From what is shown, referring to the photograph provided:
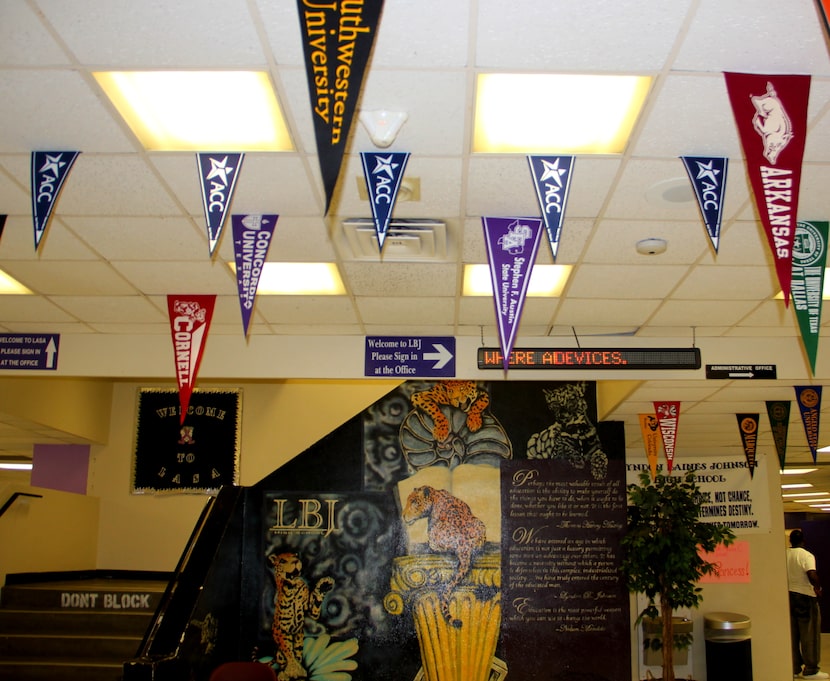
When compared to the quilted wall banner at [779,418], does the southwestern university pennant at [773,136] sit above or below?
above

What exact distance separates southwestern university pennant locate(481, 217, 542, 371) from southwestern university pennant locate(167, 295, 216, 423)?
8.29 ft

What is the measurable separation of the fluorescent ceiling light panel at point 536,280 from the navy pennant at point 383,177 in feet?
5.48

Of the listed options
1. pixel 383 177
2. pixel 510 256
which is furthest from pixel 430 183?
pixel 510 256

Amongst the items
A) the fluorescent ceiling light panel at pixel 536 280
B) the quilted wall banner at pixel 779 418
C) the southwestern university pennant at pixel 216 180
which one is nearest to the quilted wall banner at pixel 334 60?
the southwestern university pennant at pixel 216 180

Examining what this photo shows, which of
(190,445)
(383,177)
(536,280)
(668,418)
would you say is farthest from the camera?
(190,445)

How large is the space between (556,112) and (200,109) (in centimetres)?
157

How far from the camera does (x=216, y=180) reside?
385 centimetres

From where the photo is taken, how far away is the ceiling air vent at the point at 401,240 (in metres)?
4.64

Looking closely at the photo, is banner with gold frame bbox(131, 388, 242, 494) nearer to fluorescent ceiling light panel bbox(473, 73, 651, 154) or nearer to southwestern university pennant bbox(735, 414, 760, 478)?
southwestern university pennant bbox(735, 414, 760, 478)

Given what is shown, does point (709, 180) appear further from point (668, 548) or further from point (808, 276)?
point (668, 548)

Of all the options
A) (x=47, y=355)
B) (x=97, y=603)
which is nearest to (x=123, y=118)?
(x=47, y=355)

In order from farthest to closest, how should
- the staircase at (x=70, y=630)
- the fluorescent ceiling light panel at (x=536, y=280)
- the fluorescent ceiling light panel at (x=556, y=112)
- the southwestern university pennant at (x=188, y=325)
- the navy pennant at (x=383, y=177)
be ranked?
the staircase at (x=70, y=630) → the southwestern university pennant at (x=188, y=325) → the fluorescent ceiling light panel at (x=536, y=280) → the navy pennant at (x=383, y=177) → the fluorescent ceiling light panel at (x=556, y=112)

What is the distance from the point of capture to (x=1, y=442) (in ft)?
35.8

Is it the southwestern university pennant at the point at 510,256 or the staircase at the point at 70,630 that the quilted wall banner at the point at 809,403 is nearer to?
the southwestern university pennant at the point at 510,256
